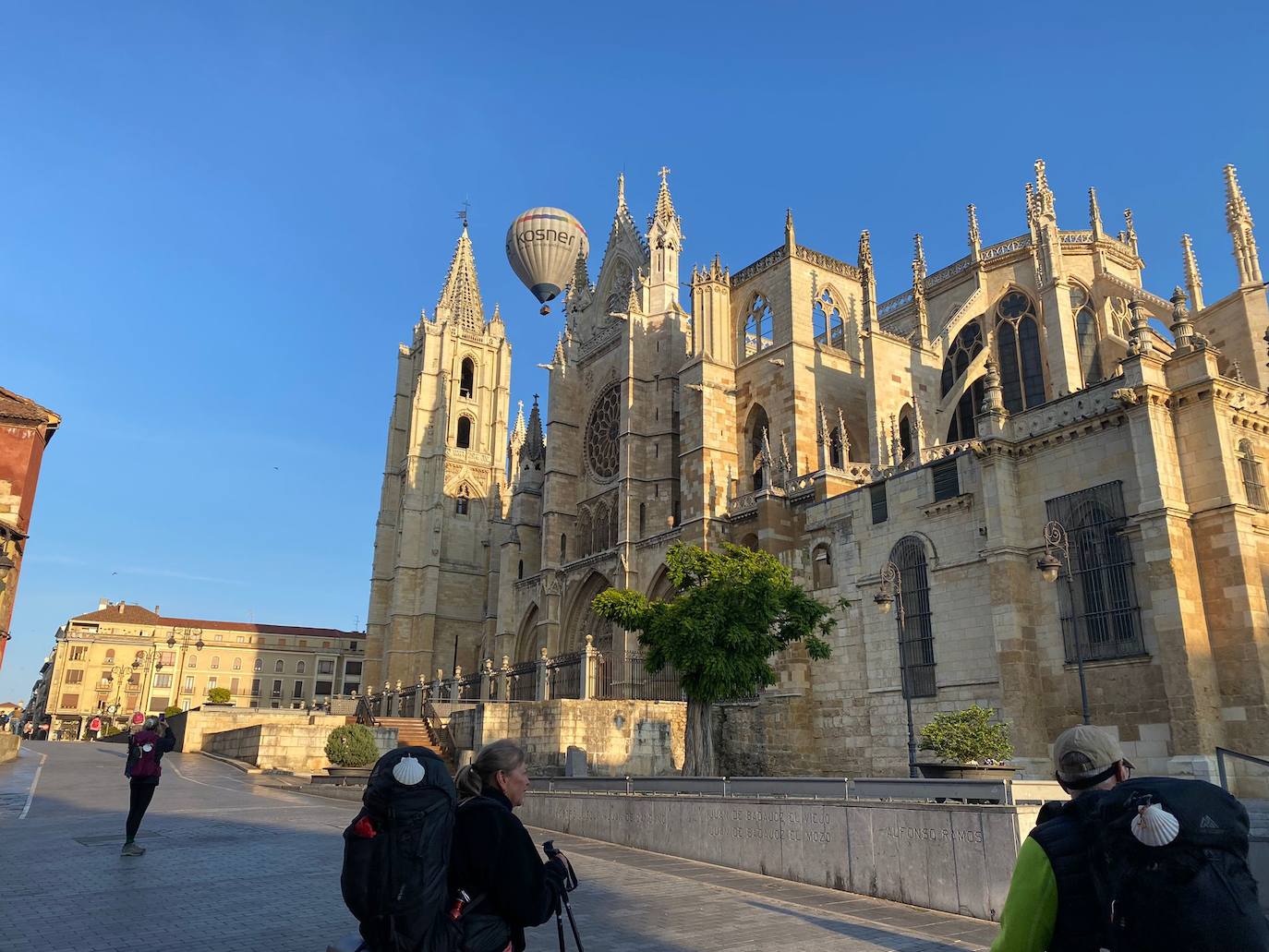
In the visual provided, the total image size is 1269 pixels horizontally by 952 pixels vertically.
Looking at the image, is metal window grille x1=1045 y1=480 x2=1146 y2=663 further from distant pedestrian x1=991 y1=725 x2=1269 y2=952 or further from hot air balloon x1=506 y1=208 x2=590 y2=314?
hot air balloon x1=506 y1=208 x2=590 y2=314

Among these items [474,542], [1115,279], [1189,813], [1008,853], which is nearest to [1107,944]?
[1189,813]

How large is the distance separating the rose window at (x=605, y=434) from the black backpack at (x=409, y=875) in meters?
37.8

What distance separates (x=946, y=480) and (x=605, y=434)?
2319 cm

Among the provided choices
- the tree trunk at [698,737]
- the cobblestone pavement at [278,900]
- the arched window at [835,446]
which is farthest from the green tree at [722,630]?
the arched window at [835,446]

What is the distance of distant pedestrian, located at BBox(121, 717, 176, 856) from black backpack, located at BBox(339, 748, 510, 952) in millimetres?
7887

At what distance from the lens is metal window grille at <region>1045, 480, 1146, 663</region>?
1756 cm

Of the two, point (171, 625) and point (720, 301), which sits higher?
point (720, 301)

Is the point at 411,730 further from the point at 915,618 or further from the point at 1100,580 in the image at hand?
the point at 1100,580

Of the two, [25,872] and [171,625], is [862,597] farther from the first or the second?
[171,625]

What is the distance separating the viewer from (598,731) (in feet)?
79.1

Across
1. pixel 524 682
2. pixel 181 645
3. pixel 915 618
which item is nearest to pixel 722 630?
pixel 915 618

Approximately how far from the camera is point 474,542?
5959cm

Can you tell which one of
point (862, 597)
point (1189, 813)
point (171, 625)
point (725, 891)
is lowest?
point (725, 891)

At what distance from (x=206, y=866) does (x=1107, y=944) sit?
928 centimetres
